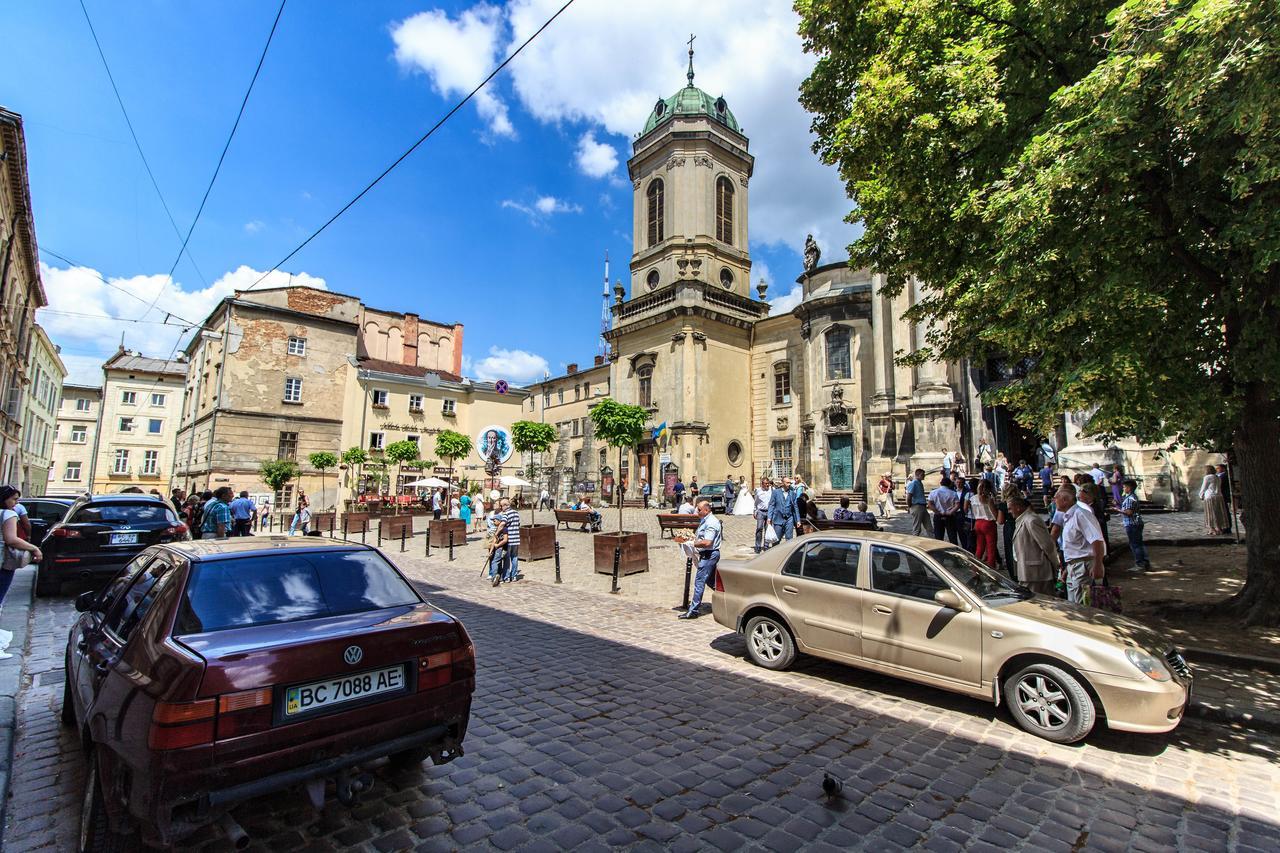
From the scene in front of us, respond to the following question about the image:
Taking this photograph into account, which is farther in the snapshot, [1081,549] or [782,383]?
→ [782,383]

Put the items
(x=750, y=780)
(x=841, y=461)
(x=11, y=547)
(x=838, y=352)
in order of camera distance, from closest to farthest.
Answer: (x=750, y=780), (x=11, y=547), (x=841, y=461), (x=838, y=352)

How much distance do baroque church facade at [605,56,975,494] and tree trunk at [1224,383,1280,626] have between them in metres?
19.6

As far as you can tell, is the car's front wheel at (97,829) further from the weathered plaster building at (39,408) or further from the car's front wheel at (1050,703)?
the weathered plaster building at (39,408)

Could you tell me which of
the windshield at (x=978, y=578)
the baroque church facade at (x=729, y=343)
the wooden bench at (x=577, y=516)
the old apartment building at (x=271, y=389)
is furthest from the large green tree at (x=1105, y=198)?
the old apartment building at (x=271, y=389)

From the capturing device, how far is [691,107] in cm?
3806

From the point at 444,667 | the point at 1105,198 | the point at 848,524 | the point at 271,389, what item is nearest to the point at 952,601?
the point at 444,667

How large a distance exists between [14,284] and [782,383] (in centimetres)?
3785

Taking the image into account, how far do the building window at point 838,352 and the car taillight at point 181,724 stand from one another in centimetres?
3099

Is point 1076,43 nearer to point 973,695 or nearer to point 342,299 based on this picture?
point 973,695

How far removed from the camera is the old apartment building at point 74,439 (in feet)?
165

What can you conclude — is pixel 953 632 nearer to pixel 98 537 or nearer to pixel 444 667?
pixel 444 667

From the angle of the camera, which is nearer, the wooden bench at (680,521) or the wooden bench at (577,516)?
the wooden bench at (680,521)

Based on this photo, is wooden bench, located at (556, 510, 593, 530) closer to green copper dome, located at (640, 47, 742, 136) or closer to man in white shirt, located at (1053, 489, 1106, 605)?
man in white shirt, located at (1053, 489, 1106, 605)

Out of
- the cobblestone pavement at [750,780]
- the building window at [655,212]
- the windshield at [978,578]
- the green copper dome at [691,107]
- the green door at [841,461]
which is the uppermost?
the green copper dome at [691,107]
